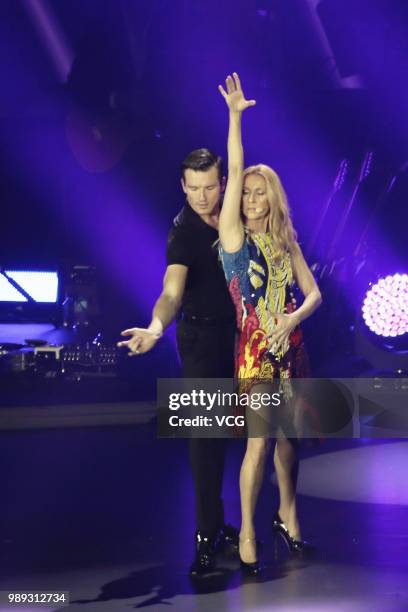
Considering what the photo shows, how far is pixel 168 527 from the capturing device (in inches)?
150

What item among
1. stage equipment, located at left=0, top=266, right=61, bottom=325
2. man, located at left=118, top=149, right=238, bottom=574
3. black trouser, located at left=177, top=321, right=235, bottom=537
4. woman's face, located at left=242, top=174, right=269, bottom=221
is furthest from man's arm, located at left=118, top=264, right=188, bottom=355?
stage equipment, located at left=0, top=266, right=61, bottom=325

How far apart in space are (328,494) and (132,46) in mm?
3395

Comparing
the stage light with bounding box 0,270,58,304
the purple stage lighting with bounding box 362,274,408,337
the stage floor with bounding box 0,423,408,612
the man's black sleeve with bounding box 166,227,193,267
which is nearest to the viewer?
the stage floor with bounding box 0,423,408,612

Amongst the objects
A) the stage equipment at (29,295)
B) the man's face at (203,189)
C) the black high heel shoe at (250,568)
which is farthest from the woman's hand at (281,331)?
the stage equipment at (29,295)

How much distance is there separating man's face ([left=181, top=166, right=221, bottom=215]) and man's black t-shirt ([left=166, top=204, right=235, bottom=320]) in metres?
0.04

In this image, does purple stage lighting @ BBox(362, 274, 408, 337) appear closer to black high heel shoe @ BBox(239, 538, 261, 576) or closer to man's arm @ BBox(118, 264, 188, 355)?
man's arm @ BBox(118, 264, 188, 355)

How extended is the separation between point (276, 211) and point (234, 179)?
0.21 m

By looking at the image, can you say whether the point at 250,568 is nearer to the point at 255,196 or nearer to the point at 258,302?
the point at 258,302

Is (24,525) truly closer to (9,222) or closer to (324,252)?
(324,252)

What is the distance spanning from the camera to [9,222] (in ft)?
24.8

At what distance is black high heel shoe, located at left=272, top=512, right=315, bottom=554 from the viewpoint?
3.41m

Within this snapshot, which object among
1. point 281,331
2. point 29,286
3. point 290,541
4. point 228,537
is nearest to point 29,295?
point 29,286

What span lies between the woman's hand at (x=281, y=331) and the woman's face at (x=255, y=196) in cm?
32

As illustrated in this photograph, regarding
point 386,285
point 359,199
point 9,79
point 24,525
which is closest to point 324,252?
point 359,199
